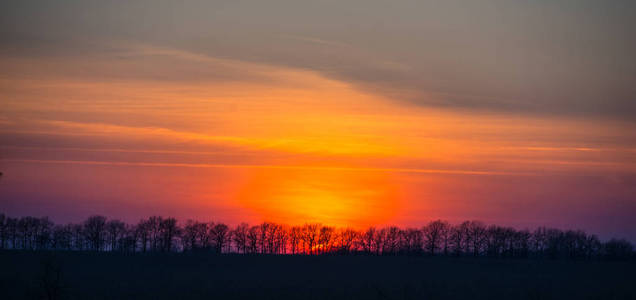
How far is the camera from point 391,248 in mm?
155875

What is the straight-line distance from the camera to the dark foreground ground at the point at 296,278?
48.7m

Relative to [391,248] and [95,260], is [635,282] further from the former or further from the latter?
[391,248]

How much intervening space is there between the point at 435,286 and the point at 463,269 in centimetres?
2950

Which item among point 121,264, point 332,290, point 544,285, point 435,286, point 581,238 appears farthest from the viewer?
point 581,238

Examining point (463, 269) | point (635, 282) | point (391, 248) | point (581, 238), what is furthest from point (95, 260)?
point (581, 238)

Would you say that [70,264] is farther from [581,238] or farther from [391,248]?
[581,238]

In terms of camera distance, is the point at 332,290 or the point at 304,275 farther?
the point at 304,275

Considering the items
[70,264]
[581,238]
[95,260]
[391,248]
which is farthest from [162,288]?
[581,238]

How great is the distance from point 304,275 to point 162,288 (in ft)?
69.4

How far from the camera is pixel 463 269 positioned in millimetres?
85062

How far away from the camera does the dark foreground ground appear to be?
48719 millimetres

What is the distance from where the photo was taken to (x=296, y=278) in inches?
2544

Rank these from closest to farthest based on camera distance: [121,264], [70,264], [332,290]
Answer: [332,290], [70,264], [121,264]

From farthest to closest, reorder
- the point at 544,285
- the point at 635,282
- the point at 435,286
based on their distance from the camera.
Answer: the point at 635,282
the point at 544,285
the point at 435,286
